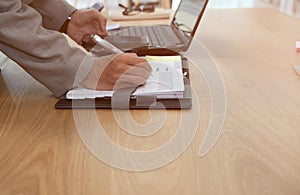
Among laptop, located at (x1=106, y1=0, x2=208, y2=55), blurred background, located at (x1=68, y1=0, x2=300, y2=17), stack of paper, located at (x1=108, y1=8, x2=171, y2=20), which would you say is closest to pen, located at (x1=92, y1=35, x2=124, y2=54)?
laptop, located at (x1=106, y1=0, x2=208, y2=55)

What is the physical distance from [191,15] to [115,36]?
27 cm

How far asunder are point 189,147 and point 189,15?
2.38ft

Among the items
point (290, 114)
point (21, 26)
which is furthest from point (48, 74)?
point (290, 114)

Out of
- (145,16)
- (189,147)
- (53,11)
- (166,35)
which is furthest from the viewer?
(145,16)

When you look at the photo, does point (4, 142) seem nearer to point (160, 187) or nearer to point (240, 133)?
point (160, 187)

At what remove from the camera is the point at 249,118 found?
Result: 69cm

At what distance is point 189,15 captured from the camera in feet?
4.04

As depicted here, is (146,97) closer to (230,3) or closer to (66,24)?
(66,24)

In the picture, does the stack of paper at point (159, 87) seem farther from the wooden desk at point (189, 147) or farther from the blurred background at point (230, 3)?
the blurred background at point (230, 3)

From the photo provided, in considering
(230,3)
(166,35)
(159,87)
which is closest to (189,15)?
(166,35)

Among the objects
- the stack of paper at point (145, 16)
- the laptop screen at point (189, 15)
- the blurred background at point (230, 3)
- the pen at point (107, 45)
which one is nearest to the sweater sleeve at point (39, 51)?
the pen at point (107, 45)

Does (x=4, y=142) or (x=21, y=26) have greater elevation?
(x=21, y=26)

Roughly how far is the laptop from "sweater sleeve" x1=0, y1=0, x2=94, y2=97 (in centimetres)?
26

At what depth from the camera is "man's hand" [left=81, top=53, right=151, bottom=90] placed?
0.79 meters
